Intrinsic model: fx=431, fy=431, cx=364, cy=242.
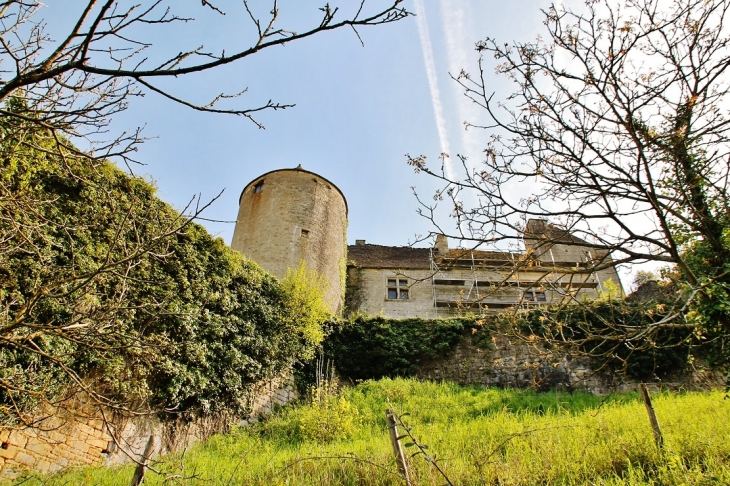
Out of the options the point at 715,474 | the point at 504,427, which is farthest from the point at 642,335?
the point at 504,427

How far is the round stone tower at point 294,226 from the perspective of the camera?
15508 millimetres

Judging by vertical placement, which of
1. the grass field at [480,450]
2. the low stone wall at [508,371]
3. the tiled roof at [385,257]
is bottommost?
the grass field at [480,450]

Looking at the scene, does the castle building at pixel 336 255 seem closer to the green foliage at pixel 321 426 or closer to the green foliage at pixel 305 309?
the green foliage at pixel 305 309

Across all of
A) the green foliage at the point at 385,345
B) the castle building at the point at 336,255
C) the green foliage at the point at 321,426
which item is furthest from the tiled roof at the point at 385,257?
the green foliage at the point at 321,426

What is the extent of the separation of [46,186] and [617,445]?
8749 millimetres

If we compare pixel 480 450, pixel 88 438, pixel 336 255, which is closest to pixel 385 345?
pixel 336 255

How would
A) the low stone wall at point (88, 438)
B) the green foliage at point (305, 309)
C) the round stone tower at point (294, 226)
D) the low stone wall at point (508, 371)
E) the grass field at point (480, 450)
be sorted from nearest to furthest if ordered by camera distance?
the grass field at point (480, 450), the low stone wall at point (88, 438), the green foliage at point (305, 309), the low stone wall at point (508, 371), the round stone tower at point (294, 226)

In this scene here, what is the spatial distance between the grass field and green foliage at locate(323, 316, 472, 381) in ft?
12.6

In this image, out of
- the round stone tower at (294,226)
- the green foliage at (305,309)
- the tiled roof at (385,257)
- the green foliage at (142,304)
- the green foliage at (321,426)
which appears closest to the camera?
the green foliage at (142,304)

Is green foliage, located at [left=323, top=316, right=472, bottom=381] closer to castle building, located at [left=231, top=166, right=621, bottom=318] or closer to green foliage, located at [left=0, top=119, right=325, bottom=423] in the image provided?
castle building, located at [left=231, top=166, right=621, bottom=318]

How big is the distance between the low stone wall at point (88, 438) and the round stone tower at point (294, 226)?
6.52m

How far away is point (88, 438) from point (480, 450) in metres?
5.83

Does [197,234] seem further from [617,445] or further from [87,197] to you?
[617,445]

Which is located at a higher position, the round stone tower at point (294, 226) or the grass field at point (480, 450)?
the round stone tower at point (294, 226)
